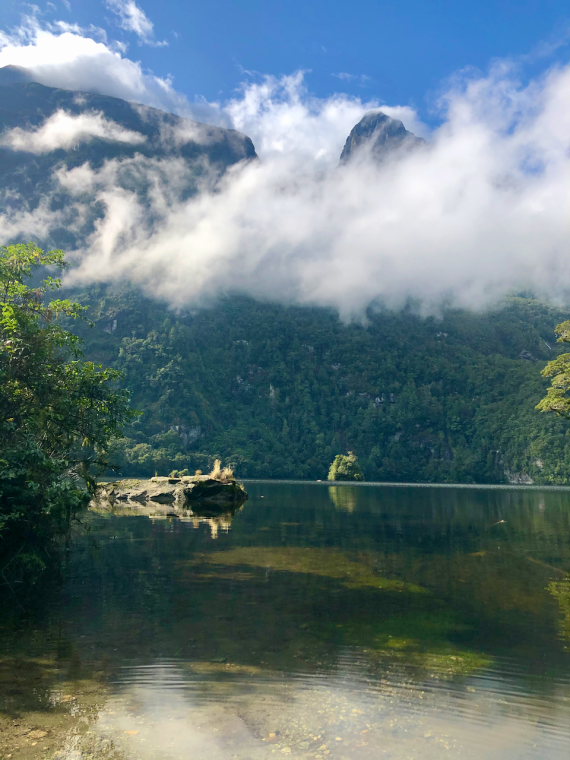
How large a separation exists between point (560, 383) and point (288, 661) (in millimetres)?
44272

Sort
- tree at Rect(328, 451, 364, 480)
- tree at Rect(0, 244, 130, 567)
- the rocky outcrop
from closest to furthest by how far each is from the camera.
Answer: tree at Rect(0, 244, 130, 567)
the rocky outcrop
tree at Rect(328, 451, 364, 480)

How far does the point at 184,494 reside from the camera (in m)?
71.1

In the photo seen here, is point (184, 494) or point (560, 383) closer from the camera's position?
point (560, 383)

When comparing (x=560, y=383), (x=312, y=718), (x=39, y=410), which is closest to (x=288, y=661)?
(x=312, y=718)

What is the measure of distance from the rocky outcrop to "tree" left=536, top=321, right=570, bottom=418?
39.2 m

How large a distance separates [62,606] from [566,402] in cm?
4661

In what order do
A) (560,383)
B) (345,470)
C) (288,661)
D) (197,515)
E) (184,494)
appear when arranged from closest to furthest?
1. (288,661)
2. (560,383)
3. (197,515)
4. (184,494)
5. (345,470)

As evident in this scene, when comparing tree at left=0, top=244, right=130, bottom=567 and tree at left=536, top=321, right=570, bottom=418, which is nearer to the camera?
tree at left=0, top=244, right=130, bottom=567

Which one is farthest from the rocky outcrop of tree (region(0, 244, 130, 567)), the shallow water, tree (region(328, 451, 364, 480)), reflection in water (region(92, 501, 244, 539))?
tree (region(328, 451, 364, 480))

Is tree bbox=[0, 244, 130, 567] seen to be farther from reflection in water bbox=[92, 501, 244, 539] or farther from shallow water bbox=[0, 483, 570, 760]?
reflection in water bbox=[92, 501, 244, 539]

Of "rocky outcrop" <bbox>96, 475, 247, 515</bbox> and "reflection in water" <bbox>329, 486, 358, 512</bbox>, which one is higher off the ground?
"rocky outcrop" <bbox>96, 475, 247, 515</bbox>

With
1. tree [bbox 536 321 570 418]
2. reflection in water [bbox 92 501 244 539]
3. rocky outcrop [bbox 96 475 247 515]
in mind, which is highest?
tree [bbox 536 321 570 418]

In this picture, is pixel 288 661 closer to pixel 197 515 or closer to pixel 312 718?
pixel 312 718

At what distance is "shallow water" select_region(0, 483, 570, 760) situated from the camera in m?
9.35
